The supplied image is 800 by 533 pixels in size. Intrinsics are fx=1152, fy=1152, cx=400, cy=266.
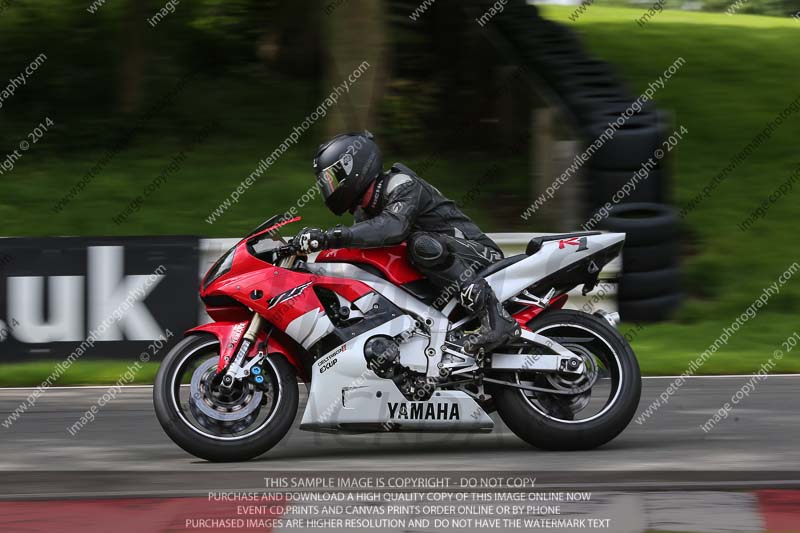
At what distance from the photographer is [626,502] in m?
5.07

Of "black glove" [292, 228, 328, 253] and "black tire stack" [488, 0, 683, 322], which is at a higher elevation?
"black glove" [292, 228, 328, 253]

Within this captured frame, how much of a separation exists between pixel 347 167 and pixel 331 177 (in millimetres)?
101

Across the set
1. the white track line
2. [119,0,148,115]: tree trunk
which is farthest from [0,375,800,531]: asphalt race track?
[119,0,148,115]: tree trunk

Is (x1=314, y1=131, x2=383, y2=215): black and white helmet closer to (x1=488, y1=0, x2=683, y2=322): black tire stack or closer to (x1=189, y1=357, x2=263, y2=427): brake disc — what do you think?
(x1=189, y1=357, x2=263, y2=427): brake disc

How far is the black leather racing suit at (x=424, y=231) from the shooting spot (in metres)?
6.00

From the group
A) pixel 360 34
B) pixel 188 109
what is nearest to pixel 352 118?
pixel 360 34

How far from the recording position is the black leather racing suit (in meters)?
6.00

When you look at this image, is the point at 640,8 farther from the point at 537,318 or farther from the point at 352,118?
the point at 537,318

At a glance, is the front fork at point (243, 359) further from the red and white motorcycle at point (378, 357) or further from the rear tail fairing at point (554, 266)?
the rear tail fairing at point (554, 266)

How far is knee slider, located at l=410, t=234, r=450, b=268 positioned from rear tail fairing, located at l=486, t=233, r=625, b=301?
0.29 metres

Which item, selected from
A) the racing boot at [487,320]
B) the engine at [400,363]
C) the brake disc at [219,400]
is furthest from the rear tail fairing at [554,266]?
the brake disc at [219,400]

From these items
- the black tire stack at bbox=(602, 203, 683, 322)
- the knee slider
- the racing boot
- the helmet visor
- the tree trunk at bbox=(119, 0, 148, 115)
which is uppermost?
the helmet visor

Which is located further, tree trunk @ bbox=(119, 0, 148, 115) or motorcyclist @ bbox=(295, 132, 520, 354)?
tree trunk @ bbox=(119, 0, 148, 115)

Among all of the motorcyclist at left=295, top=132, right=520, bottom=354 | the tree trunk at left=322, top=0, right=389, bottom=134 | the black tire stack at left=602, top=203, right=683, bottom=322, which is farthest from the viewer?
the tree trunk at left=322, top=0, right=389, bottom=134
